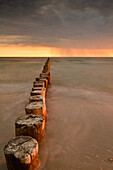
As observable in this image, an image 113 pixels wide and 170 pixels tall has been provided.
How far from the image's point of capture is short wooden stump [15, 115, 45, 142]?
6.55 feet

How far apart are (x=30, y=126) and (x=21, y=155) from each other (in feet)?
1.70

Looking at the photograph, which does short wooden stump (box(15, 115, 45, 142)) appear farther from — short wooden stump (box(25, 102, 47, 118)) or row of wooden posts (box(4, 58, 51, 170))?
short wooden stump (box(25, 102, 47, 118))

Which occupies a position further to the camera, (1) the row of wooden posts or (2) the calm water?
(2) the calm water

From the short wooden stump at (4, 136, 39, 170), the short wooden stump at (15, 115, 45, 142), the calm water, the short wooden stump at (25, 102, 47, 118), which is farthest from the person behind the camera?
the short wooden stump at (25, 102, 47, 118)

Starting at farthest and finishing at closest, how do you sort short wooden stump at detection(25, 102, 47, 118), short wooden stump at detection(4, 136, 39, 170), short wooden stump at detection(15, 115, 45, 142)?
short wooden stump at detection(25, 102, 47, 118), short wooden stump at detection(15, 115, 45, 142), short wooden stump at detection(4, 136, 39, 170)

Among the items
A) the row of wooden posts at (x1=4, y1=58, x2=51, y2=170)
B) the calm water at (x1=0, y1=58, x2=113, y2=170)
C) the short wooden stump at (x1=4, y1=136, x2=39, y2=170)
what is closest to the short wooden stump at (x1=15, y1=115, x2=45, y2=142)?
the row of wooden posts at (x1=4, y1=58, x2=51, y2=170)

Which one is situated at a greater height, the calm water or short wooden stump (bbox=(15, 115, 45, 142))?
short wooden stump (bbox=(15, 115, 45, 142))

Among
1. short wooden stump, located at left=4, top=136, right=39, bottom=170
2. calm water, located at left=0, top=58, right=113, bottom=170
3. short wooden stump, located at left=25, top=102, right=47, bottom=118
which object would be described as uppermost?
short wooden stump, located at left=25, top=102, right=47, bottom=118

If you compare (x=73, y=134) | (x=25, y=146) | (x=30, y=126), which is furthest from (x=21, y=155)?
(x=73, y=134)

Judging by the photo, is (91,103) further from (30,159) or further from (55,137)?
(30,159)

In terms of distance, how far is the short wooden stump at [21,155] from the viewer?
151cm

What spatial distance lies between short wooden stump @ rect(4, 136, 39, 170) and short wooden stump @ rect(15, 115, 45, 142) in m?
0.30

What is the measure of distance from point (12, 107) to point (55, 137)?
220 cm

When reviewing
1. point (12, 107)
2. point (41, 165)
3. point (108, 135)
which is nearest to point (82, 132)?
point (108, 135)
